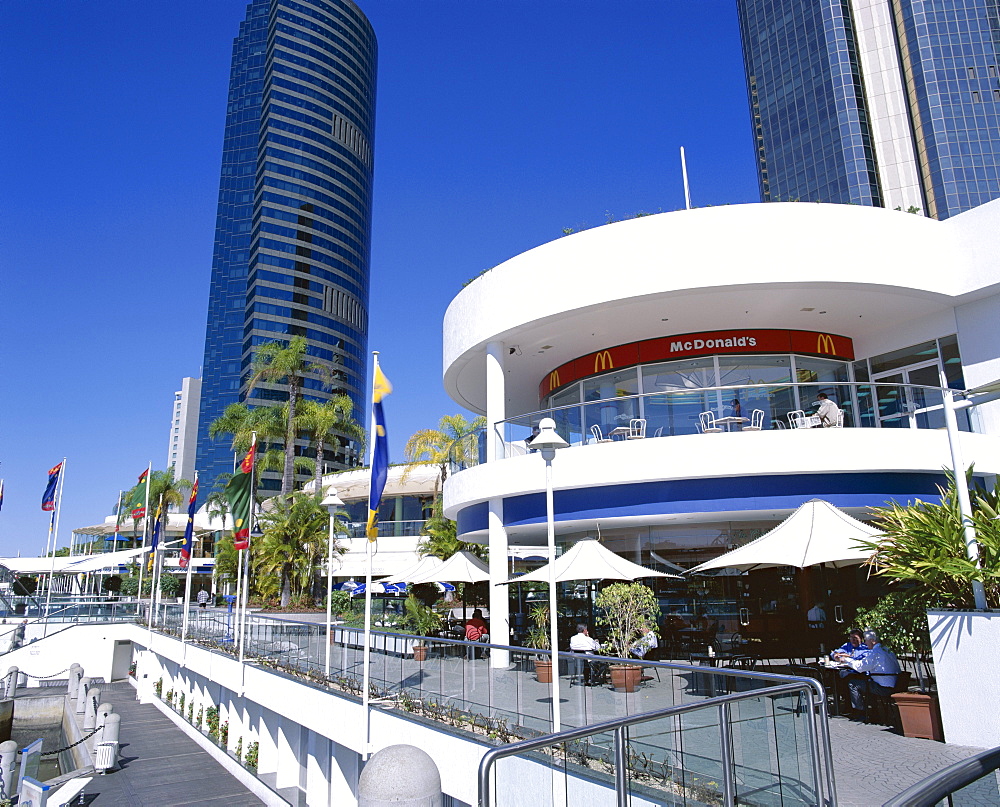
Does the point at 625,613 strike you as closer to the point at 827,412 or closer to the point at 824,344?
the point at 827,412

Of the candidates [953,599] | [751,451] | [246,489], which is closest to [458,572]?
[246,489]

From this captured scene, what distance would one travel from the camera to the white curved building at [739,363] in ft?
54.9

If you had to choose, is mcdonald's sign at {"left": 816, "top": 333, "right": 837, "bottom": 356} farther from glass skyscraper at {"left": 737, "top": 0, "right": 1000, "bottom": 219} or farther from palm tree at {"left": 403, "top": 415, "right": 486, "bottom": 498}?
glass skyscraper at {"left": 737, "top": 0, "right": 1000, "bottom": 219}

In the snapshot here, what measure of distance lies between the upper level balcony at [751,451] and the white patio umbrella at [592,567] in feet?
7.03

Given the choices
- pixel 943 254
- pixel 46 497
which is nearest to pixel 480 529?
pixel 943 254

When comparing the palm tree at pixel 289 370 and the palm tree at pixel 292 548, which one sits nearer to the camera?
the palm tree at pixel 292 548

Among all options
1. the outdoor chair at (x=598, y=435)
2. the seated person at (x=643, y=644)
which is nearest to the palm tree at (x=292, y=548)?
the outdoor chair at (x=598, y=435)

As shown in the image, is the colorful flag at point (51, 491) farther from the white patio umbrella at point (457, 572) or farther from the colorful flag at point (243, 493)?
the white patio umbrella at point (457, 572)

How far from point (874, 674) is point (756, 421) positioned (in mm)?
7106

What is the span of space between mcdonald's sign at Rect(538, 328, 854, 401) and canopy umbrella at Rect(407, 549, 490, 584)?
6.41 m

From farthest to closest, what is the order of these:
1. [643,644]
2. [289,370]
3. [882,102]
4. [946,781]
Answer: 1. [882,102]
2. [289,370]
3. [643,644]
4. [946,781]

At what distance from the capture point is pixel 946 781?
296 centimetres

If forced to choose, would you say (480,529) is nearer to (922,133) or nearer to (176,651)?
(176,651)

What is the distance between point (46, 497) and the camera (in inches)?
1607
